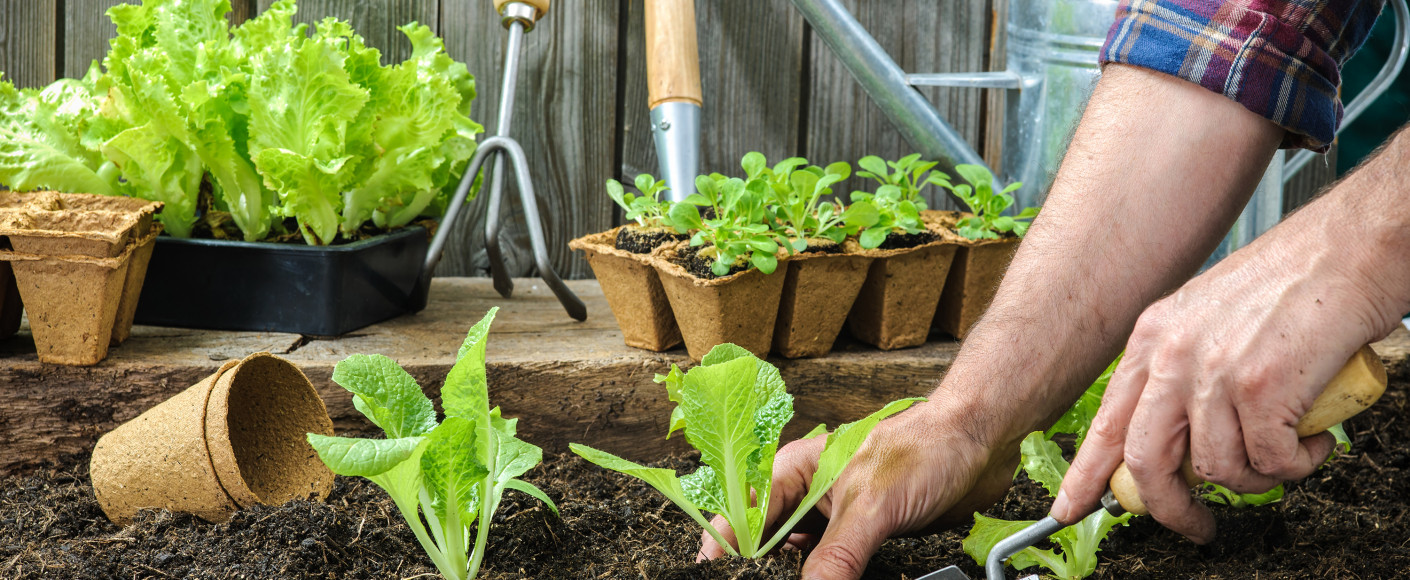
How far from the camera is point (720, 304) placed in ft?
3.27

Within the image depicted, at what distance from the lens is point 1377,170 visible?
0.59 metres

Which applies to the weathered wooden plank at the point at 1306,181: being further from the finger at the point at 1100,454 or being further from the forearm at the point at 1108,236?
the finger at the point at 1100,454

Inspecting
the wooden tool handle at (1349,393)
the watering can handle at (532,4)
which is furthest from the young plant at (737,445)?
the watering can handle at (532,4)

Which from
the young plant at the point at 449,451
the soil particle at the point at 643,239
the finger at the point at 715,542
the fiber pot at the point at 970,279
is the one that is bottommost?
the finger at the point at 715,542

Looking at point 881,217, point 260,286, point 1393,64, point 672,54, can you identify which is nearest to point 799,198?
point 881,217

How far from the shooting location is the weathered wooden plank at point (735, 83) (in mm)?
1588

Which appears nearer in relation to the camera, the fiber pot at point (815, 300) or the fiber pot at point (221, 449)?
the fiber pot at point (221, 449)

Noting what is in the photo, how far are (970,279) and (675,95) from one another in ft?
1.54

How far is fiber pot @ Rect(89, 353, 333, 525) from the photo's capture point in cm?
80

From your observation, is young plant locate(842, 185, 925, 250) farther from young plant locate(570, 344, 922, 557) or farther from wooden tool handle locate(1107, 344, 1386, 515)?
wooden tool handle locate(1107, 344, 1386, 515)

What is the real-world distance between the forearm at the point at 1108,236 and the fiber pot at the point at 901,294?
25 cm

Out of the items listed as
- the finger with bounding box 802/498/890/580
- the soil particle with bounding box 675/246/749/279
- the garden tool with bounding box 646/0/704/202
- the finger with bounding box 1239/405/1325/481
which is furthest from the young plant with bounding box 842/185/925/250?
the finger with bounding box 1239/405/1325/481

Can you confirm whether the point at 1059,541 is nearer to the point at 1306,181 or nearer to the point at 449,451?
the point at 449,451

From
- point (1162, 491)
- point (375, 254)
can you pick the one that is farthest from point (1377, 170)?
point (375, 254)
